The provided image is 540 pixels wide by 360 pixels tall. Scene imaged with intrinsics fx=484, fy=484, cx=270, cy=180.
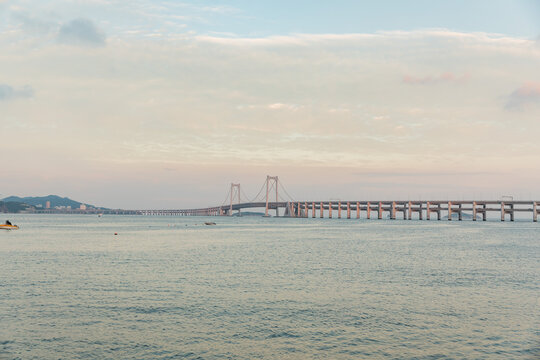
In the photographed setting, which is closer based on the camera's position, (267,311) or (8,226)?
(267,311)

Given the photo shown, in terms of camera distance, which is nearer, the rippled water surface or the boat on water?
the rippled water surface

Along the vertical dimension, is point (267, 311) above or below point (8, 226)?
below

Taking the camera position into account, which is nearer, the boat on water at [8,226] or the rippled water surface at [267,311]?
the rippled water surface at [267,311]

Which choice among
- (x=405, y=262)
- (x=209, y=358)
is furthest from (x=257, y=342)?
(x=405, y=262)

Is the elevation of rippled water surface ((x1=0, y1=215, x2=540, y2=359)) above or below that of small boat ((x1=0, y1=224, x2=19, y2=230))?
below

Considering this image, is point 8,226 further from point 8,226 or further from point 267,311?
point 267,311

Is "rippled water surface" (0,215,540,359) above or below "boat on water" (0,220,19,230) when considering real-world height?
below

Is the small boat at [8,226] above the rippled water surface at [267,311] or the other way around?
above

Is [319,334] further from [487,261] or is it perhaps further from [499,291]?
[487,261]

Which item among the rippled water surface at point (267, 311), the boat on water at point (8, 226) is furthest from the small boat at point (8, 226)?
the rippled water surface at point (267, 311)

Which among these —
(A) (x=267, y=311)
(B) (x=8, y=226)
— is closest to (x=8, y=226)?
(B) (x=8, y=226)

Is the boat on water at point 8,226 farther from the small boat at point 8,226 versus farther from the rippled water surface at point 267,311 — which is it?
the rippled water surface at point 267,311

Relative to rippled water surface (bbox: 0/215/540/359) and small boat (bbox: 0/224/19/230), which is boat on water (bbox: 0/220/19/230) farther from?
rippled water surface (bbox: 0/215/540/359)

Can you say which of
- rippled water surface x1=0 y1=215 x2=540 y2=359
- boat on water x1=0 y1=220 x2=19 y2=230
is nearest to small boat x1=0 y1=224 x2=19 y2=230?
boat on water x1=0 y1=220 x2=19 y2=230
